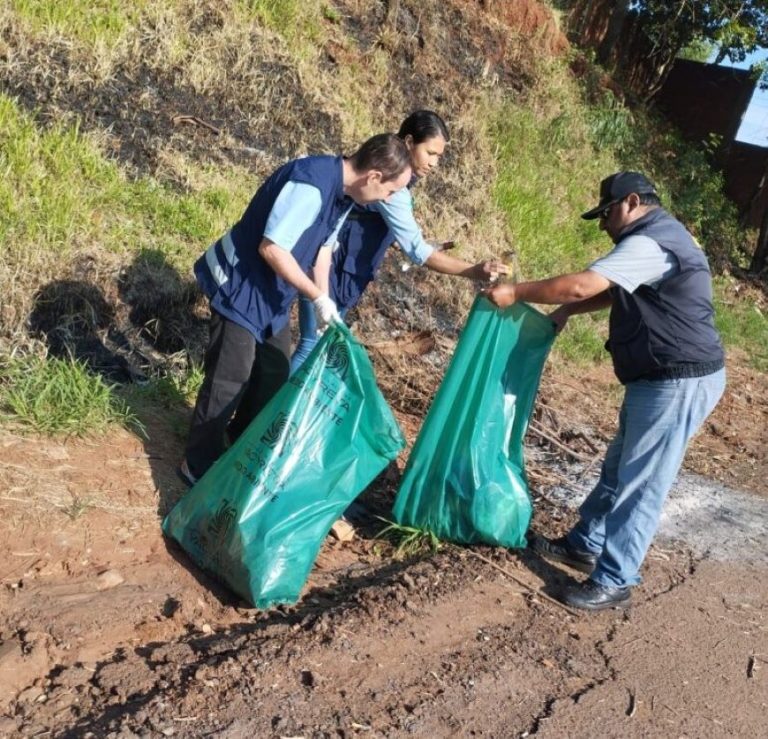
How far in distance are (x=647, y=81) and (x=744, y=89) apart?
1.45 m

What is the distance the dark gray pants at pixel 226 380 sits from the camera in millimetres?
3195

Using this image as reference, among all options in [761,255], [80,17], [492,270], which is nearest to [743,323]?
[761,255]

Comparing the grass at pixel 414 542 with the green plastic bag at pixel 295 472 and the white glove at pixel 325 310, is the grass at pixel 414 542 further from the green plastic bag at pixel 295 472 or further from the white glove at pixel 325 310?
the white glove at pixel 325 310

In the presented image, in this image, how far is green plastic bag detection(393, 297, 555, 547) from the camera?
136 inches

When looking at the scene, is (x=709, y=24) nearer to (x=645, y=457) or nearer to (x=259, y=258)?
(x=645, y=457)

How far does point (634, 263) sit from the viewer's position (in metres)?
3.04

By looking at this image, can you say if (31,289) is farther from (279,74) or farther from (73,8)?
(279,74)

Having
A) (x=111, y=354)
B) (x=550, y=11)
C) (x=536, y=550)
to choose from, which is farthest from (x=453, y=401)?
(x=550, y=11)

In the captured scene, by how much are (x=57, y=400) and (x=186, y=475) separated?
0.68 metres

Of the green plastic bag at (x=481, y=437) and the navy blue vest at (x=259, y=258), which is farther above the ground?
the navy blue vest at (x=259, y=258)

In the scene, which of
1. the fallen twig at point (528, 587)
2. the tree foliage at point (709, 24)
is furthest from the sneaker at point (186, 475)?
the tree foliage at point (709, 24)

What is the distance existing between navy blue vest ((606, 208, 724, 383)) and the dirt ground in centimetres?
104

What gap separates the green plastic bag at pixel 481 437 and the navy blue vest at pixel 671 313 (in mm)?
461

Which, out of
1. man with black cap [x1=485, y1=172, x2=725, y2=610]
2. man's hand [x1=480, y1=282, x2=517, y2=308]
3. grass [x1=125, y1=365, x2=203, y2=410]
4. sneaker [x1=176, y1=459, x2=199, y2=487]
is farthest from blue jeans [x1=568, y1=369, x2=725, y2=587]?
grass [x1=125, y1=365, x2=203, y2=410]
